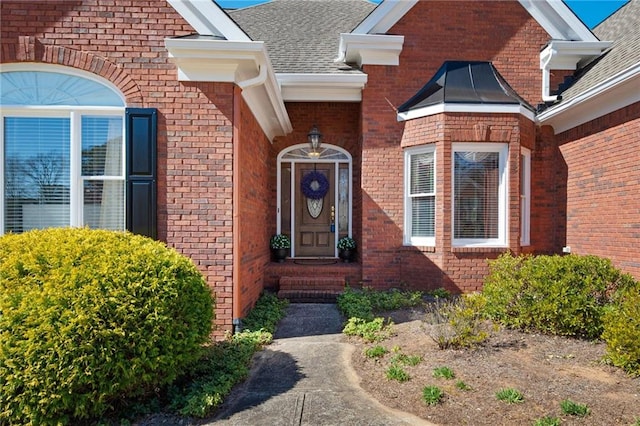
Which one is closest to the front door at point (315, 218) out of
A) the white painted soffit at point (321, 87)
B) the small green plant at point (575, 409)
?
the white painted soffit at point (321, 87)

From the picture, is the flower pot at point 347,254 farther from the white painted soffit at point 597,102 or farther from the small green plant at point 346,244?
the white painted soffit at point 597,102

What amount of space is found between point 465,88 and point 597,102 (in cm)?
223

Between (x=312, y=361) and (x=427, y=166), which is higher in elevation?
(x=427, y=166)

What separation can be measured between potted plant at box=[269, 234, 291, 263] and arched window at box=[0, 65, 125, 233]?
11.9ft

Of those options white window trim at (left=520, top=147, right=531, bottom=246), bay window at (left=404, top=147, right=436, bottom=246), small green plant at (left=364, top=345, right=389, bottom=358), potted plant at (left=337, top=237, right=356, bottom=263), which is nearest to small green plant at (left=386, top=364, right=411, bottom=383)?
small green plant at (left=364, top=345, right=389, bottom=358)

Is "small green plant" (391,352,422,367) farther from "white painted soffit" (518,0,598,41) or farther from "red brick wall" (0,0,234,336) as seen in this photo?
"white painted soffit" (518,0,598,41)

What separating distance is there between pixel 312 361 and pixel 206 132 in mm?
3339

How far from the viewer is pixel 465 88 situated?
7.16 m

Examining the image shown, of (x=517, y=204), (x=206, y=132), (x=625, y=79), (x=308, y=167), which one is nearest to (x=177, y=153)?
(x=206, y=132)

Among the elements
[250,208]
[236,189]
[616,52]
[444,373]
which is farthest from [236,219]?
[616,52]

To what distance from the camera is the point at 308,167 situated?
867 centimetres

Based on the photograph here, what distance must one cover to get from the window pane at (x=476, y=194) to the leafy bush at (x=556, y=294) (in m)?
1.90

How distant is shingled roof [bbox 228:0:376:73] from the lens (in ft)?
26.3

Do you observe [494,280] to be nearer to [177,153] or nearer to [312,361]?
[312,361]
